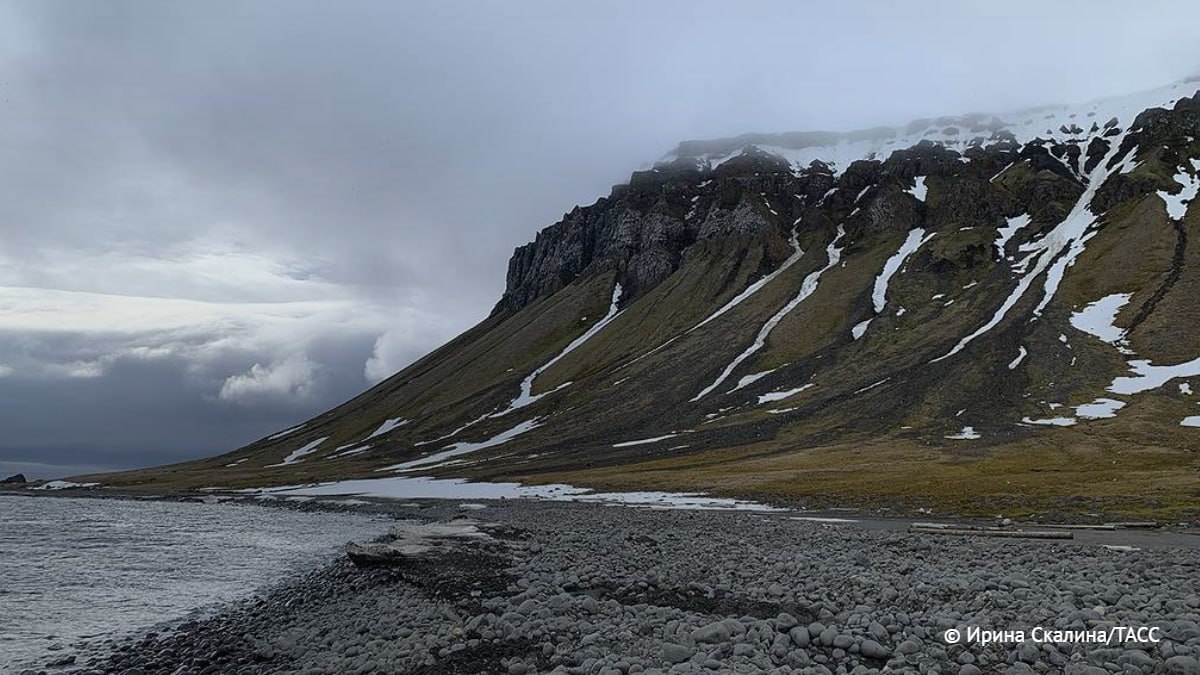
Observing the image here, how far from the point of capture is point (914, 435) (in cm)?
10038

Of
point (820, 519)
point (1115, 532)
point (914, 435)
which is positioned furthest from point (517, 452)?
point (1115, 532)

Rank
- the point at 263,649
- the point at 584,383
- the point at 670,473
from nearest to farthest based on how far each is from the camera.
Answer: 1. the point at 263,649
2. the point at 670,473
3. the point at 584,383

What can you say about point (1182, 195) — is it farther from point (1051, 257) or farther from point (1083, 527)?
point (1083, 527)

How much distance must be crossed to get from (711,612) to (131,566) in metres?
34.5

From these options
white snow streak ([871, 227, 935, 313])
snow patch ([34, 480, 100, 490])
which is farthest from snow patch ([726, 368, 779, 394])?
snow patch ([34, 480, 100, 490])

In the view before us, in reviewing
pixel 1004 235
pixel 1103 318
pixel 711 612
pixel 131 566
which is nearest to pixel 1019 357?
pixel 1103 318

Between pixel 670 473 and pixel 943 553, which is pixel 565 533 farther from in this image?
pixel 670 473

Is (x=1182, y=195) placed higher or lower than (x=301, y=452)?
higher

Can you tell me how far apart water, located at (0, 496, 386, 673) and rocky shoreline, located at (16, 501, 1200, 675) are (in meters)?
2.98

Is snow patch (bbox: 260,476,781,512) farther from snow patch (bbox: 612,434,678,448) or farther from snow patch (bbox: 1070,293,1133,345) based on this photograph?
snow patch (bbox: 1070,293,1133,345)

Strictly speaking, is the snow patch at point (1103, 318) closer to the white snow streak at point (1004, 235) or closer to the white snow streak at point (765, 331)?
the white snow streak at point (1004, 235)

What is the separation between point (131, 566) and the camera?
39188 mm

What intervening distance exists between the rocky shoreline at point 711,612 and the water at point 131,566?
9.79 feet

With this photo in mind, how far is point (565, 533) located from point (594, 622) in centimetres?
2307
